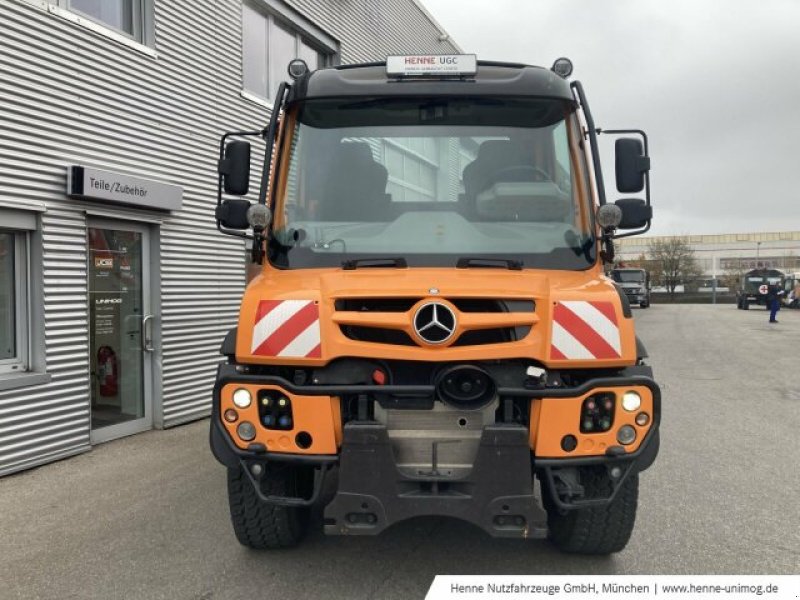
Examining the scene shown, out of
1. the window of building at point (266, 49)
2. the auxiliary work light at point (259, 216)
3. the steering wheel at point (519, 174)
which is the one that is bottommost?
the auxiliary work light at point (259, 216)

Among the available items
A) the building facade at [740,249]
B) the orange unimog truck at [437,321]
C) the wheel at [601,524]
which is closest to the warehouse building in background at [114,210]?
the orange unimog truck at [437,321]

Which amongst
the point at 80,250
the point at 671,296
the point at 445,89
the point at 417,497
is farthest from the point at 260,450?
the point at 671,296

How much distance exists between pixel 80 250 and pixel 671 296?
6556 cm

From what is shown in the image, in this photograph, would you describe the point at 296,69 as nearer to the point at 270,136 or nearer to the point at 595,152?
the point at 270,136

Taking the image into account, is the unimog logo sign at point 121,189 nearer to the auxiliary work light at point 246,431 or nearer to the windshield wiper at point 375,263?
the windshield wiper at point 375,263

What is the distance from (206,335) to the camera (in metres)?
8.35

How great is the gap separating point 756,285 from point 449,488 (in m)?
41.7

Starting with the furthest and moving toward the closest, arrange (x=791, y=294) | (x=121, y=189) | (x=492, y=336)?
1. (x=791, y=294)
2. (x=121, y=189)
3. (x=492, y=336)

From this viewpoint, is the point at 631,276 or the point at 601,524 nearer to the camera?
the point at 601,524

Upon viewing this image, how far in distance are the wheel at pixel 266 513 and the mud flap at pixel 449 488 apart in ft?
1.78

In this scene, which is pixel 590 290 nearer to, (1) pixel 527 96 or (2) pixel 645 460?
(2) pixel 645 460

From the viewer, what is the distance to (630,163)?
13.3 feet

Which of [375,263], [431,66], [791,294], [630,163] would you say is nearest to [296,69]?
[431,66]

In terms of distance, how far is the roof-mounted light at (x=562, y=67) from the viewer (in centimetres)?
418
